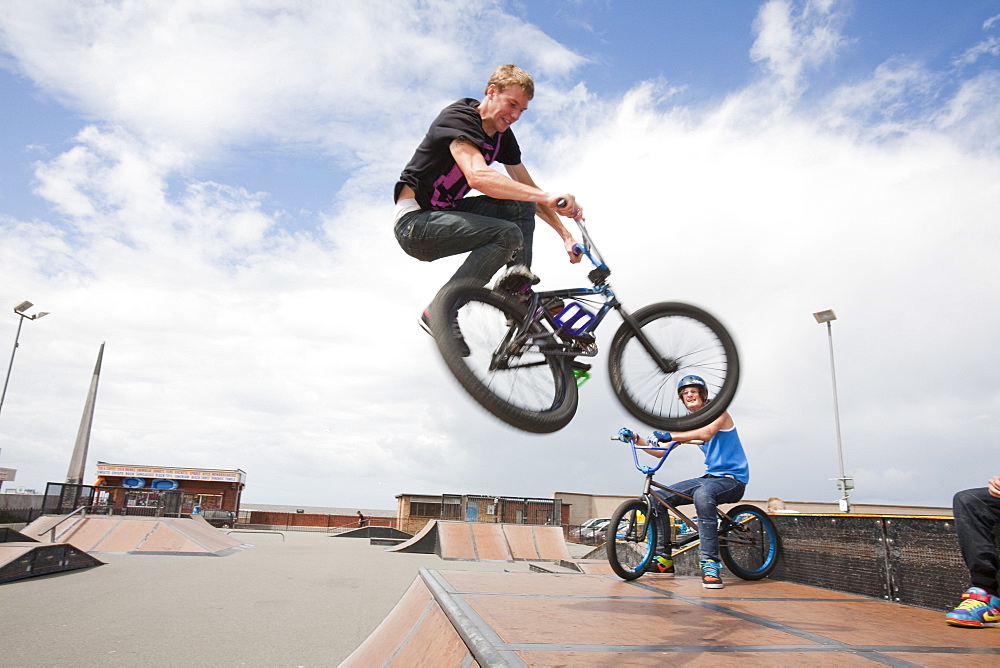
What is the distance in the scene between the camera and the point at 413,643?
4.62m

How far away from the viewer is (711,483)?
20.9 ft

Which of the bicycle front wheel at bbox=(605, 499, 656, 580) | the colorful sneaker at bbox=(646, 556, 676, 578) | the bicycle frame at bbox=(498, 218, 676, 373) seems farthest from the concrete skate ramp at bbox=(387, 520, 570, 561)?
the bicycle frame at bbox=(498, 218, 676, 373)

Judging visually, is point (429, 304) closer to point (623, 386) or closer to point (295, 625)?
point (623, 386)

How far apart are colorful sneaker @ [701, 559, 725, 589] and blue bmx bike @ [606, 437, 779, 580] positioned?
603mm

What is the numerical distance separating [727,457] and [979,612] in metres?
2.44

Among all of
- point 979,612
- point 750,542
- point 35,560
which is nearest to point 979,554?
point 979,612

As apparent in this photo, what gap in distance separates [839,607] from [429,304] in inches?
186

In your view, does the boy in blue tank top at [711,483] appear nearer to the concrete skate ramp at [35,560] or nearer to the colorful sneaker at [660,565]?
the colorful sneaker at [660,565]

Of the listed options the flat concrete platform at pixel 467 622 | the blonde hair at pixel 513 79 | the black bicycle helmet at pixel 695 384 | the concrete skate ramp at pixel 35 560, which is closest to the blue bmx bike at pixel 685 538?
the flat concrete platform at pixel 467 622

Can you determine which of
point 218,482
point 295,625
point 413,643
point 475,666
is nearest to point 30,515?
point 218,482

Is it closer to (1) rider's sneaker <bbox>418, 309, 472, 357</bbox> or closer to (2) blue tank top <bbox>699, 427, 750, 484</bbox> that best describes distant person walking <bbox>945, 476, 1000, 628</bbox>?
(2) blue tank top <bbox>699, 427, 750, 484</bbox>

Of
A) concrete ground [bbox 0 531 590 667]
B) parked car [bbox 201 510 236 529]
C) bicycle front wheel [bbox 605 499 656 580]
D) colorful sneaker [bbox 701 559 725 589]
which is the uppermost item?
bicycle front wheel [bbox 605 499 656 580]

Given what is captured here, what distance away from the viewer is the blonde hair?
328 centimetres

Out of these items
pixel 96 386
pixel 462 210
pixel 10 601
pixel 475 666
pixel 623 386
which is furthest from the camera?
pixel 96 386
